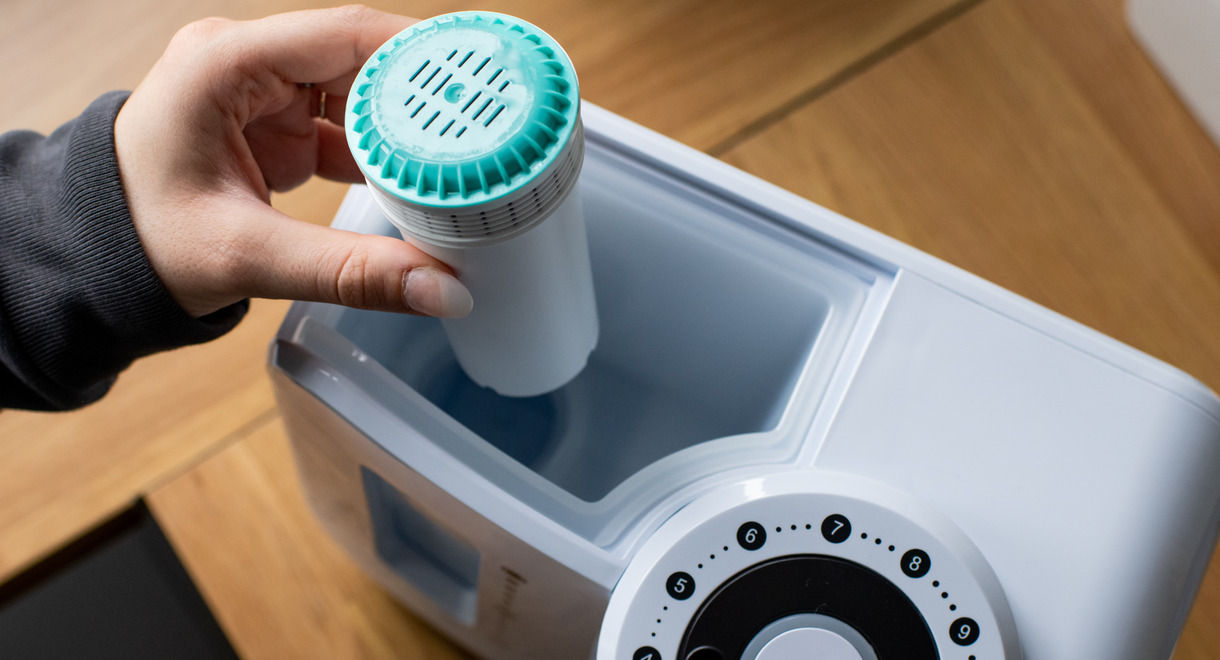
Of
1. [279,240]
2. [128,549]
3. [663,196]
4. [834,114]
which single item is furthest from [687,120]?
[128,549]

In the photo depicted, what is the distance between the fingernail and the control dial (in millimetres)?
113

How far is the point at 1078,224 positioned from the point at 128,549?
673 millimetres

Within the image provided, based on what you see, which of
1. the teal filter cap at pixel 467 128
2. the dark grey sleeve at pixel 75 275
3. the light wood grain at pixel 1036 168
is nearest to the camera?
the teal filter cap at pixel 467 128

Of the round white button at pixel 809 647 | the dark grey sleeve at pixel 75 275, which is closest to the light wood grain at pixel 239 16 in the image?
the dark grey sleeve at pixel 75 275

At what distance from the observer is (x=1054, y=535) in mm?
344

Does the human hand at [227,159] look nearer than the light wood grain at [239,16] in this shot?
Yes

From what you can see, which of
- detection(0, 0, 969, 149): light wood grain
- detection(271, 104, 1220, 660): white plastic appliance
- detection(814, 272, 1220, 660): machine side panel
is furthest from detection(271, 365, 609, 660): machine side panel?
detection(0, 0, 969, 149): light wood grain

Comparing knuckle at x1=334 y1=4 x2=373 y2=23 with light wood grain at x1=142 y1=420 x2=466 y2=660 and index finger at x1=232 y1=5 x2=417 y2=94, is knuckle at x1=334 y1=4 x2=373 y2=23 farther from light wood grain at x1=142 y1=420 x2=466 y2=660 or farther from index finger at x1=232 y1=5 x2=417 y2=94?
light wood grain at x1=142 y1=420 x2=466 y2=660

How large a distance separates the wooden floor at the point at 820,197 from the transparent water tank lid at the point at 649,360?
0.18 m

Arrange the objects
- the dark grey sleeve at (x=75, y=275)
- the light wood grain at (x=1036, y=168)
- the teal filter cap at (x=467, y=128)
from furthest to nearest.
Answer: the light wood grain at (x=1036, y=168), the dark grey sleeve at (x=75, y=275), the teal filter cap at (x=467, y=128)

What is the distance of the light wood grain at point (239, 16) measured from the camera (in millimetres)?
585

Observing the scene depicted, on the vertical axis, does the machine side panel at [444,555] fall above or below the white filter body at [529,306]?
below

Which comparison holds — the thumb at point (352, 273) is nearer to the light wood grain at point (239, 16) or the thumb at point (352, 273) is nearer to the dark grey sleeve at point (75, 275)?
the dark grey sleeve at point (75, 275)

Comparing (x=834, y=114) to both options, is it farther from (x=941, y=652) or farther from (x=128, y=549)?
(x=128, y=549)
